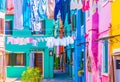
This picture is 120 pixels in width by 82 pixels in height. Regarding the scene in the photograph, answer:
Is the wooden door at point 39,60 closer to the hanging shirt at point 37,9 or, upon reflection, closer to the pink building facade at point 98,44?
the hanging shirt at point 37,9

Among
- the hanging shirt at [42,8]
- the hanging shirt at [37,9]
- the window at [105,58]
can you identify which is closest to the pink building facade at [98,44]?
the window at [105,58]

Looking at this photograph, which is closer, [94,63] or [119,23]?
[119,23]

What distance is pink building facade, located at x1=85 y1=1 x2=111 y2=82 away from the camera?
1590cm

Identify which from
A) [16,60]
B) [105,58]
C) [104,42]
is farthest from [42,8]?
[16,60]

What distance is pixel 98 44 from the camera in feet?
59.9

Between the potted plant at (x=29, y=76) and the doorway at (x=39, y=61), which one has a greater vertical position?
the doorway at (x=39, y=61)

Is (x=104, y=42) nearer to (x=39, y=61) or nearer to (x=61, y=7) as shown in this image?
(x=61, y=7)

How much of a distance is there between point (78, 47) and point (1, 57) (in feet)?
26.0

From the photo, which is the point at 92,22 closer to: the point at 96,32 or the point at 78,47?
the point at 96,32

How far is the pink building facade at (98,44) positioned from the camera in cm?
1590

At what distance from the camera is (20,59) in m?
37.5

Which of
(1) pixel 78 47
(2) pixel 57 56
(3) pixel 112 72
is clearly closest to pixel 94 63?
(3) pixel 112 72

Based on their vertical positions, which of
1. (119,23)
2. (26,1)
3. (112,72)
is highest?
(26,1)

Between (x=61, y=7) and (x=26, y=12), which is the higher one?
(x=26, y=12)
